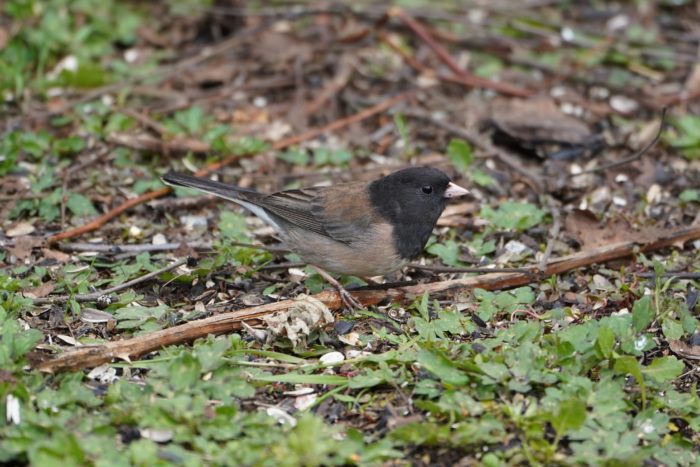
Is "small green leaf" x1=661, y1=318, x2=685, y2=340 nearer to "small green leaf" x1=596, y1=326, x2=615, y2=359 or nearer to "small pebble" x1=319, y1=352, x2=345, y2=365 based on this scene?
"small green leaf" x1=596, y1=326, x2=615, y2=359

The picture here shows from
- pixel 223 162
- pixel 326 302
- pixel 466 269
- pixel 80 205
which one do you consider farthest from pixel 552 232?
pixel 80 205

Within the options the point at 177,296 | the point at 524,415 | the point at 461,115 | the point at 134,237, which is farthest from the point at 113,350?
the point at 461,115

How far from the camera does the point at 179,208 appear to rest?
4938 millimetres

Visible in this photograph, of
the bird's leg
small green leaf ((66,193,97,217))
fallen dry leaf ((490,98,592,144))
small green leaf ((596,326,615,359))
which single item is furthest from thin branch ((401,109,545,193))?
small green leaf ((66,193,97,217))

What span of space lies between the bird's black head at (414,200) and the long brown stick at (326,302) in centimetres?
25

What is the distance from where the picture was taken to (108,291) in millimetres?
4020

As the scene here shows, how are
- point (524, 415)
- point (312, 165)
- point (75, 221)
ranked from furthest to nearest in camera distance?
point (312, 165)
point (75, 221)
point (524, 415)

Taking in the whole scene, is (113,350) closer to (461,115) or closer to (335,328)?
(335,328)

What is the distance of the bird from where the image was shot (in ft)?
13.4

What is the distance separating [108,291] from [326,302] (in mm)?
1020

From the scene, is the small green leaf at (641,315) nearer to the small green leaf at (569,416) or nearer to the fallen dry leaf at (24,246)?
the small green leaf at (569,416)

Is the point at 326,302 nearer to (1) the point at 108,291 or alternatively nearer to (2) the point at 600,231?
(1) the point at 108,291

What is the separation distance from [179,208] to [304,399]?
6.32 feet

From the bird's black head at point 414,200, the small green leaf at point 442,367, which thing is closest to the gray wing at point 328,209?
the bird's black head at point 414,200
